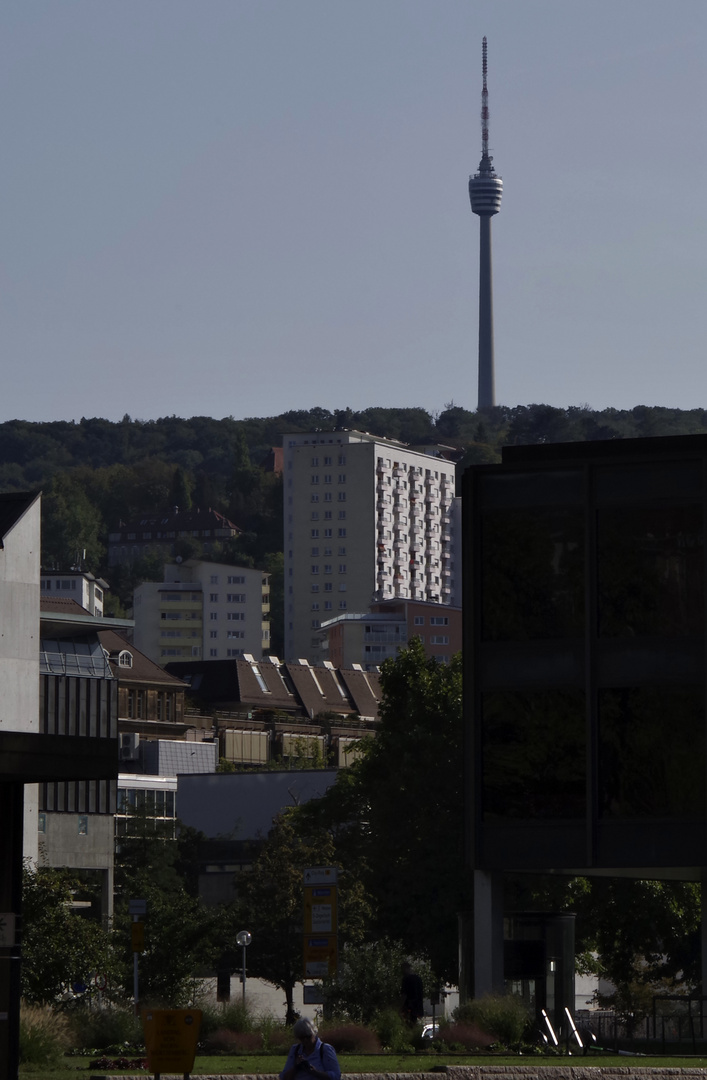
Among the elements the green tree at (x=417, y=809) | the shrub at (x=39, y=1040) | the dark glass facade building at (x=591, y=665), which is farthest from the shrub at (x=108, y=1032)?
the green tree at (x=417, y=809)

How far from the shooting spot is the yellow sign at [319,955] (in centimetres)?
2491

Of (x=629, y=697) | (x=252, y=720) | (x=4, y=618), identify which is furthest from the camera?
(x=252, y=720)

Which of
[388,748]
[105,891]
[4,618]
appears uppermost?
[4,618]

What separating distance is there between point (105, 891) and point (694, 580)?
67.5 m

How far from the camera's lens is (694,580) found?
1387 inches

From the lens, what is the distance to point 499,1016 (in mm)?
30422

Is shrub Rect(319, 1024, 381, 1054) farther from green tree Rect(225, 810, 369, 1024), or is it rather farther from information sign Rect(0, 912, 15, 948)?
green tree Rect(225, 810, 369, 1024)

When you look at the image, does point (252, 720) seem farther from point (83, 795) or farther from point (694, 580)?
point (694, 580)

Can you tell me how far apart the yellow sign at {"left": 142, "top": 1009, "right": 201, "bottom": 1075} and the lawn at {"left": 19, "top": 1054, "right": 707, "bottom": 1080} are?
2.19m

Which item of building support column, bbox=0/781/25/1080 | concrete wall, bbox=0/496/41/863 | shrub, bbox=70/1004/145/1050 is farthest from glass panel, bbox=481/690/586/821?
concrete wall, bbox=0/496/41/863

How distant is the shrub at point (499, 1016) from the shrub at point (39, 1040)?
Answer: 23.0 ft

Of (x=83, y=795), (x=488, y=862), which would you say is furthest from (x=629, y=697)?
(x=83, y=795)

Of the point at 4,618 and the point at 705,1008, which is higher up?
the point at 4,618

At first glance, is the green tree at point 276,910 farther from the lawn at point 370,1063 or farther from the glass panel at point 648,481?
the lawn at point 370,1063
